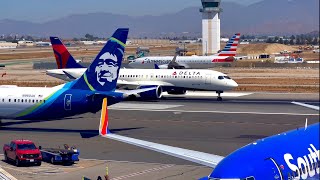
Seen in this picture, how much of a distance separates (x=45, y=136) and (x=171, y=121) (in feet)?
46.7

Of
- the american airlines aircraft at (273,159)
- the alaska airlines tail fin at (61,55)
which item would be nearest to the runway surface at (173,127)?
the american airlines aircraft at (273,159)

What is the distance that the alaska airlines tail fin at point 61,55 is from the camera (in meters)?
82.2

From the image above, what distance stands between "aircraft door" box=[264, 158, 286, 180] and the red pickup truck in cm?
2150

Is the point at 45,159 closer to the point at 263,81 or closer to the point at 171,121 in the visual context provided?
the point at 171,121

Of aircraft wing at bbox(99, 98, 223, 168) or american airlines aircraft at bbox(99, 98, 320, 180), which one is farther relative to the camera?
aircraft wing at bbox(99, 98, 223, 168)

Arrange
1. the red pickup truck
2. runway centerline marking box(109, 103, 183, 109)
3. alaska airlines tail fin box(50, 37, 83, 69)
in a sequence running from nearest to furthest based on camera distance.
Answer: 1. the red pickup truck
2. runway centerline marking box(109, 103, 183, 109)
3. alaska airlines tail fin box(50, 37, 83, 69)

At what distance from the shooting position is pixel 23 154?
39.8 m

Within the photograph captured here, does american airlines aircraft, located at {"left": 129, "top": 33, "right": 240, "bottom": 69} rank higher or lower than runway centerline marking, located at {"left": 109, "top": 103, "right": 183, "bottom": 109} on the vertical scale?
higher

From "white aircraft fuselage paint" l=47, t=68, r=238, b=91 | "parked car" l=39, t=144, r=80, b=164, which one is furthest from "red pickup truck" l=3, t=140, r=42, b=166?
"white aircraft fuselage paint" l=47, t=68, r=238, b=91

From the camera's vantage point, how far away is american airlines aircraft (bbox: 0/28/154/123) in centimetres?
5225

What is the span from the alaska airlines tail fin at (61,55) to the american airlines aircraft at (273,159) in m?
57.6

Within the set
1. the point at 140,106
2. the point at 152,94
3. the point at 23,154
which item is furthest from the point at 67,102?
the point at 152,94

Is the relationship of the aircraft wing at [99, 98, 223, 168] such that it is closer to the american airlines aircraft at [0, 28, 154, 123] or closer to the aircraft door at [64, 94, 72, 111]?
the american airlines aircraft at [0, 28, 154, 123]

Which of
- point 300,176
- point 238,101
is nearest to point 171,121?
point 238,101
